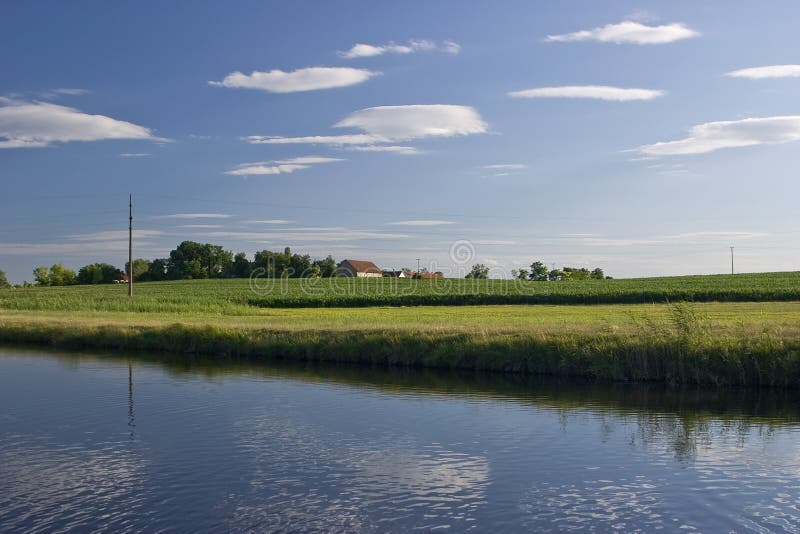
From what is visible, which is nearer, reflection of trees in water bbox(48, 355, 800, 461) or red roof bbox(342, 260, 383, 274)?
reflection of trees in water bbox(48, 355, 800, 461)

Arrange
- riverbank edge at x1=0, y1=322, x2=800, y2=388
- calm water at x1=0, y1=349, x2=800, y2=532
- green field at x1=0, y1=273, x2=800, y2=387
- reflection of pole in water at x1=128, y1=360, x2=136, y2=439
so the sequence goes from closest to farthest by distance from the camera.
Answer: calm water at x1=0, y1=349, x2=800, y2=532 → reflection of pole in water at x1=128, y1=360, x2=136, y2=439 → riverbank edge at x1=0, y1=322, x2=800, y2=388 → green field at x1=0, y1=273, x2=800, y2=387

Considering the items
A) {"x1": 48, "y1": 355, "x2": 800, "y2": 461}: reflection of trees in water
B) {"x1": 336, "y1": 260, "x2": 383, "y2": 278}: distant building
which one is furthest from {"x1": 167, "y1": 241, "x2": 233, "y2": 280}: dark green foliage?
{"x1": 48, "y1": 355, "x2": 800, "y2": 461}: reflection of trees in water

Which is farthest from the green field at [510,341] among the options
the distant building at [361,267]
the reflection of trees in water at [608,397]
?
the distant building at [361,267]

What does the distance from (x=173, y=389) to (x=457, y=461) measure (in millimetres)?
11843

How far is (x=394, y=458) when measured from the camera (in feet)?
46.9

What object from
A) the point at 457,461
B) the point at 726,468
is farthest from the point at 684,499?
the point at 457,461

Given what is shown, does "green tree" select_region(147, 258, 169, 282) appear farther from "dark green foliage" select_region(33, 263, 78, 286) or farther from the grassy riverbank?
the grassy riverbank

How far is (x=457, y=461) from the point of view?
1420 centimetres

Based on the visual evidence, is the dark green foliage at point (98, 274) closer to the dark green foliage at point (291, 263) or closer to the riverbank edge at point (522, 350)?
the dark green foliage at point (291, 263)

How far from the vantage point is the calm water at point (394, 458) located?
36.4 ft

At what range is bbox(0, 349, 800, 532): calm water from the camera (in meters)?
11.1

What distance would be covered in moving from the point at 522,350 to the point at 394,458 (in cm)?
1226

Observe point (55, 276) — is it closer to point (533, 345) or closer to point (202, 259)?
point (202, 259)

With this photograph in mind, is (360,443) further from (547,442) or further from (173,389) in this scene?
(173,389)
